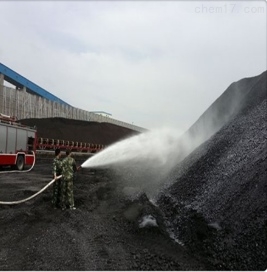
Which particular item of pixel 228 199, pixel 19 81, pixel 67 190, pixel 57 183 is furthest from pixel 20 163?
pixel 19 81

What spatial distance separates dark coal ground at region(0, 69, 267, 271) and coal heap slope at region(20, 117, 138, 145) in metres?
25.3

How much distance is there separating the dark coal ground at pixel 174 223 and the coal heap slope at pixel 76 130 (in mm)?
25255

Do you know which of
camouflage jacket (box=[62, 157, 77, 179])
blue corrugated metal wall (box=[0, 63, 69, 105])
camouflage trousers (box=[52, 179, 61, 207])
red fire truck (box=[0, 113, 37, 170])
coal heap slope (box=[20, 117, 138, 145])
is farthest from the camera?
coal heap slope (box=[20, 117, 138, 145])

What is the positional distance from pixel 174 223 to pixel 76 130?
113 feet

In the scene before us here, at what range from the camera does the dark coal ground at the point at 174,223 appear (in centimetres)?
536

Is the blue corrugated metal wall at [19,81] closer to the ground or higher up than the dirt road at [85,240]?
higher up

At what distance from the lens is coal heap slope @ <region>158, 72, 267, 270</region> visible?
540cm

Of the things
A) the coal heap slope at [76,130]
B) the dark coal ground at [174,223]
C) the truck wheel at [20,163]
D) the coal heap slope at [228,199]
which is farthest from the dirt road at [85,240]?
the coal heap slope at [76,130]

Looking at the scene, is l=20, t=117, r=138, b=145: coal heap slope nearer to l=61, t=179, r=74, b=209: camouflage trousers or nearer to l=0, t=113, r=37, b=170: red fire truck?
l=0, t=113, r=37, b=170: red fire truck

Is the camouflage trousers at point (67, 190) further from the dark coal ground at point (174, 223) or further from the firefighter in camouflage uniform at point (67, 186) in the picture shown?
the dark coal ground at point (174, 223)

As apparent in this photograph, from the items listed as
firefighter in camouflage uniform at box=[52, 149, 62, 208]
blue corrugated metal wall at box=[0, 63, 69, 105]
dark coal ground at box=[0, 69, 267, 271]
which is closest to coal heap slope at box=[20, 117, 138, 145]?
blue corrugated metal wall at box=[0, 63, 69, 105]

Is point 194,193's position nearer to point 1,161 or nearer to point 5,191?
point 5,191

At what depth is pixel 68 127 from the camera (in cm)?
4034

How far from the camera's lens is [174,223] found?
7.82 m
